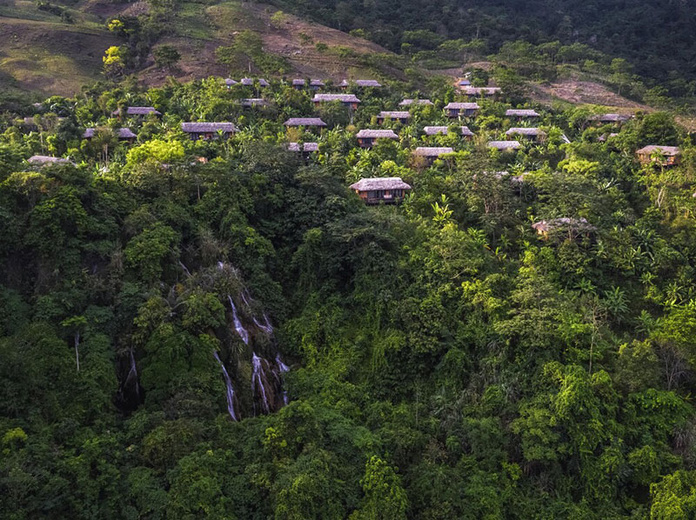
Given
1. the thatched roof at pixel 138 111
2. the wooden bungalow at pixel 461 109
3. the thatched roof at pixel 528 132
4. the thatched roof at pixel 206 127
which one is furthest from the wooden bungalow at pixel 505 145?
the thatched roof at pixel 138 111

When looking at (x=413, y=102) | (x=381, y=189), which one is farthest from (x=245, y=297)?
(x=413, y=102)

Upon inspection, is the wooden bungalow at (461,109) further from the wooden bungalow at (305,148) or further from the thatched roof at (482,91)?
the wooden bungalow at (305,148)

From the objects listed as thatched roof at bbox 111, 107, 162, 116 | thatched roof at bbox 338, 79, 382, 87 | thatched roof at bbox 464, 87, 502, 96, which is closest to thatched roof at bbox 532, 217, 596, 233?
thatched roof at bbox 464, 87, 502, 96

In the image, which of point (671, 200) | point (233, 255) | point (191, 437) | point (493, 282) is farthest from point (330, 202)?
point (671, 200)

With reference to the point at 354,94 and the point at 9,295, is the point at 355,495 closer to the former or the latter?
the point at 9,295

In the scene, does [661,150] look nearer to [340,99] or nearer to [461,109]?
[461,109]

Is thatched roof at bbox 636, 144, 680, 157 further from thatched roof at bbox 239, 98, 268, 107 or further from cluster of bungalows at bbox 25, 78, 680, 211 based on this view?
thatched roof at bbox 239, 98, 268, 107

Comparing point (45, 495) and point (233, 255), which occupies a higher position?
point (233, 255)
